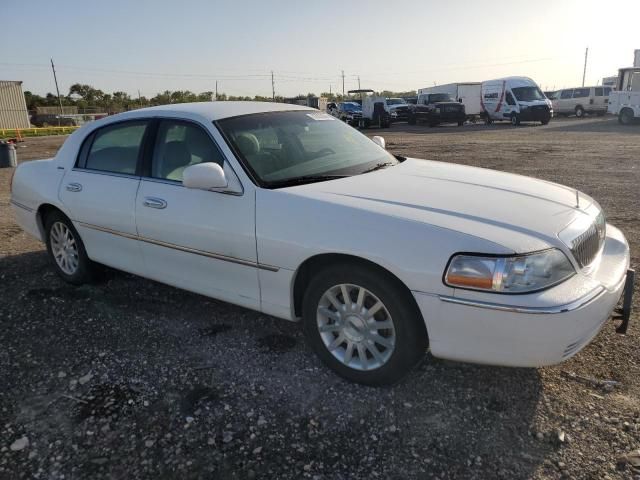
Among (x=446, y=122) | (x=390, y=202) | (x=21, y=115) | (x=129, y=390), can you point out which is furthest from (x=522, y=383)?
(x=21, y=115)

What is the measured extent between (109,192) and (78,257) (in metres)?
0.91

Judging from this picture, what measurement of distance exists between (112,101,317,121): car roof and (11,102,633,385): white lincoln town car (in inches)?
0.7

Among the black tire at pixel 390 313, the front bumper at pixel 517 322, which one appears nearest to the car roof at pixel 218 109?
the black tire at pixel 390 313

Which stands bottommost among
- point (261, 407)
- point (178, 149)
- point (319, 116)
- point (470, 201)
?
point (261, 407)

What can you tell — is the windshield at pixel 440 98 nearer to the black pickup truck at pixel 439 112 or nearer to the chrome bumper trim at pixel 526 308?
the black pickup truck at pixel 439 112

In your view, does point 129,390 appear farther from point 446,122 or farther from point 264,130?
point 446,122

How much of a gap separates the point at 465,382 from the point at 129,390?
1.99 metres

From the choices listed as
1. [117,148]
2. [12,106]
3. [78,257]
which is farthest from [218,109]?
[12,106]

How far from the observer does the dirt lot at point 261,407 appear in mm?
2414

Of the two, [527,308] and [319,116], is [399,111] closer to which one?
[319,116]

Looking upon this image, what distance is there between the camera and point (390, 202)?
9.48ft

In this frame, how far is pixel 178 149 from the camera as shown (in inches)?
146

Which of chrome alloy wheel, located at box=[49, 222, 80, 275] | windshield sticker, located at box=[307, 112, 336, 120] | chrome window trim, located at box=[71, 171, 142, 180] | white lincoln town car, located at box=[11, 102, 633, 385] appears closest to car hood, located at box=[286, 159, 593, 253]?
white lincoln town car, located at box=[11, 102, 633, 385]

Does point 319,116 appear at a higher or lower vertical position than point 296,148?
higher
